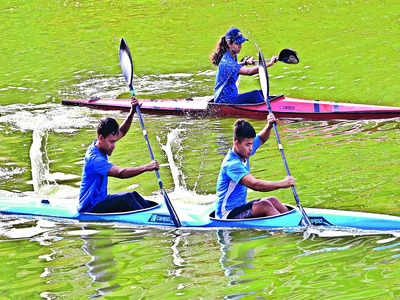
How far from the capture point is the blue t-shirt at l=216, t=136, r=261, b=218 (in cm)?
674

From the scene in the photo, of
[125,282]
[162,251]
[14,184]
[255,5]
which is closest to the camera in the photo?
[125,282]

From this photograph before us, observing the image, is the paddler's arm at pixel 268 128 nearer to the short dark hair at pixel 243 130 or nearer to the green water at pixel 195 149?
the short dark hair at pixel 243 130

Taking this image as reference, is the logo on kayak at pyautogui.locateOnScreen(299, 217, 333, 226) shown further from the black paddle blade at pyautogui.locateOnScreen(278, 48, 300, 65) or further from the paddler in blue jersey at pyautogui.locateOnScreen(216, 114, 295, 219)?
the black paddle blade at pyautogui.locateOnScreen(278, 48, 300, 65)

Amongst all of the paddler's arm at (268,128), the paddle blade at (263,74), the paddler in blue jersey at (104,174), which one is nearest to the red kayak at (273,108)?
the paddle blade at (263,74)

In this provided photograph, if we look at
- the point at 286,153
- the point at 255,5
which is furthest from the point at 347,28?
the point at 286,153

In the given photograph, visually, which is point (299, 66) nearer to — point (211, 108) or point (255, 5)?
point (211, 108)

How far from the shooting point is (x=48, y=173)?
9477mm

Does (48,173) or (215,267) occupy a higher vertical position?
(48,173)

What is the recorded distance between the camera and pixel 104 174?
730 cm

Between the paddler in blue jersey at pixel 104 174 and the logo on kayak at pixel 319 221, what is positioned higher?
the paddler in blue jersey at pixel 104 174

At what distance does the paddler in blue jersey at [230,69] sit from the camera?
10.8 meters

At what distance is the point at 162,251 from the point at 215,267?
0.64m

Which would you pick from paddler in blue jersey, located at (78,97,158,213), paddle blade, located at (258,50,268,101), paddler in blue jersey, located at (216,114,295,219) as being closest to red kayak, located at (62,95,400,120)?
paddle blade, located at (258,50,268,101)

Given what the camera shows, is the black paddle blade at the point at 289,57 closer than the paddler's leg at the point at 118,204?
No
